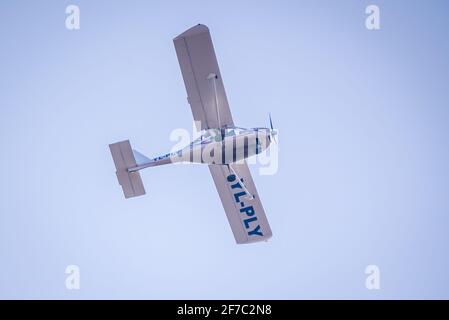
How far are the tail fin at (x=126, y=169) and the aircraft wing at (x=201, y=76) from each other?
78.2 inches

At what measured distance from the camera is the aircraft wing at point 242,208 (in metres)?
21.8

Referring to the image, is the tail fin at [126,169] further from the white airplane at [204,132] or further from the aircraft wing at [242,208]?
the aircraft wing at [242,208]

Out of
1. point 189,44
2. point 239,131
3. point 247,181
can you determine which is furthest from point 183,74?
point 247,181

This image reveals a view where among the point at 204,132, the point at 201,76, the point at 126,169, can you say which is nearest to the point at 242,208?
the point at 204,132

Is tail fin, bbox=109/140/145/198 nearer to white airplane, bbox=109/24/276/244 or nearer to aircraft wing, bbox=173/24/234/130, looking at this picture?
white airplane, bbox=109/24/276/244

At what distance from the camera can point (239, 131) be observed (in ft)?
64.2

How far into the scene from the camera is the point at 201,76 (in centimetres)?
1969

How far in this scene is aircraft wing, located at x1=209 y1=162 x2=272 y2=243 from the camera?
71.5 ft

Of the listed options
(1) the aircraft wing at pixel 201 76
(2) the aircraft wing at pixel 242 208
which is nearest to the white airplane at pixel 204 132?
(1) the aircraft wing at pixel 201 76

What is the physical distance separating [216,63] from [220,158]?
2449mm

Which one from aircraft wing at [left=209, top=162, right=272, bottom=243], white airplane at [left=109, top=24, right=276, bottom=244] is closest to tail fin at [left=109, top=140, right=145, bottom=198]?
A: white airplane at [left=109, top=24, right=276, bottom=244]

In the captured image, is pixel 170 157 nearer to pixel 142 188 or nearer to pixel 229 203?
pixel 142 188

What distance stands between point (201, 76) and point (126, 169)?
3150 mm

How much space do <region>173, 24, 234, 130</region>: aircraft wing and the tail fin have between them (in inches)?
78.2
